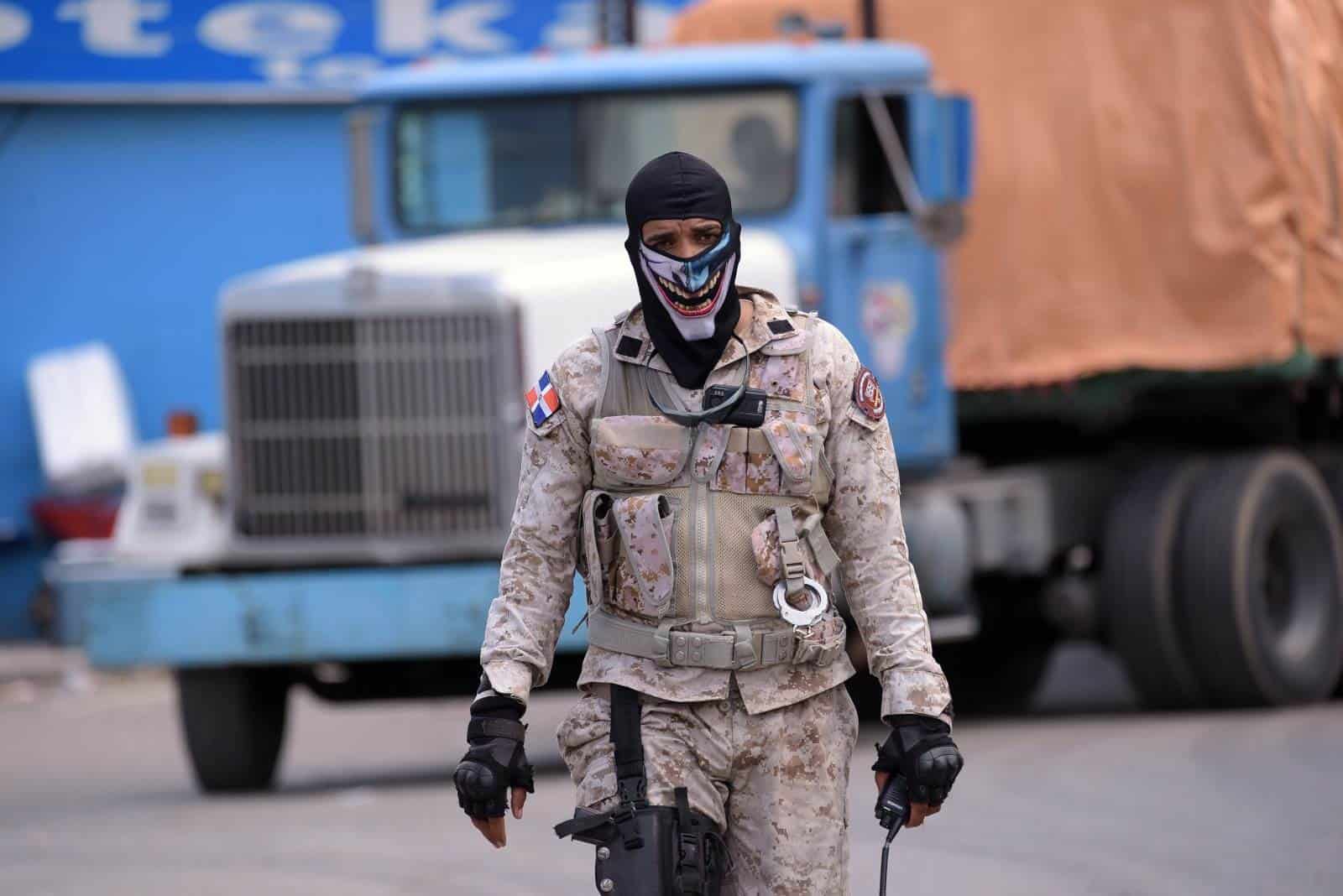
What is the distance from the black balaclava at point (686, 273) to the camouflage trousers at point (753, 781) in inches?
23.5

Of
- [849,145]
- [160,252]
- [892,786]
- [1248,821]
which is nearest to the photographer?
[892,786]

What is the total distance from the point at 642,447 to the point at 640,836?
2.19 ft

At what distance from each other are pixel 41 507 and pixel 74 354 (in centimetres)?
127

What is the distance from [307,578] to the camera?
10.6 meters

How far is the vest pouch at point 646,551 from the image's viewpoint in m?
4.73

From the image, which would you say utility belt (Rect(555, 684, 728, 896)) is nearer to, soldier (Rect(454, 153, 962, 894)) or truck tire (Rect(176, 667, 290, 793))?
soldier (Rect(454, 153, 962, 894))

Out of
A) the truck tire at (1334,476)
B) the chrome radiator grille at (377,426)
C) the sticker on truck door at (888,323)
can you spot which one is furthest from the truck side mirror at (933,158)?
the truck tire at (1334,476)

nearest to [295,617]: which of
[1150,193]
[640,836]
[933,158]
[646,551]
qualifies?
[933,158]

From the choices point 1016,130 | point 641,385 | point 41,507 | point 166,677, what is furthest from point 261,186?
point 641,385

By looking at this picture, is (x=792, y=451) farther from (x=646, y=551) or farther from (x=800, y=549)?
(x=646, y=551)

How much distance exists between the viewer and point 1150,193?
41.0 ft

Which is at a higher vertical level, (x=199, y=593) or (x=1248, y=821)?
(x=199, y=593)

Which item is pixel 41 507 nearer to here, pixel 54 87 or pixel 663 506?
pixel 54 87

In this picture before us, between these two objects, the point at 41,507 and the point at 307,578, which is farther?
the point at 41,507
